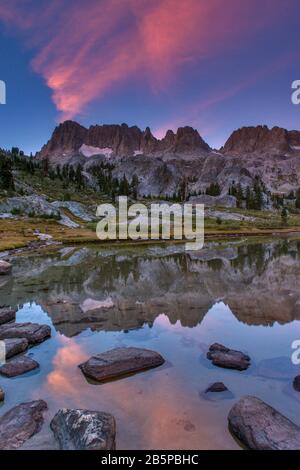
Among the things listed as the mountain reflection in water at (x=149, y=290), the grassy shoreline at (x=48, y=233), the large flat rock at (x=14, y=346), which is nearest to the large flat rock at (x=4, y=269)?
the mountain reflection in water at (x=149, y=290)

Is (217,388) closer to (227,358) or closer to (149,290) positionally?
(227,358)

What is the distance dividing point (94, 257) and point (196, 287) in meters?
26.3

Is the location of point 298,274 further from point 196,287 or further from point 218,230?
point 218,230

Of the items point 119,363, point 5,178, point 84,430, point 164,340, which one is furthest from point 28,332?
point 5,178

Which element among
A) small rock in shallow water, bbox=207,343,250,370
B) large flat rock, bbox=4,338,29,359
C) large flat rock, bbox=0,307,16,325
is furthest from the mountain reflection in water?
small rock in shallow water, bbox=207,343,250,370

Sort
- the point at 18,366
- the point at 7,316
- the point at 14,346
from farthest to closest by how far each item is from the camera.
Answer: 1. the point at 7,316
2. the point at 14,346
3. the point at 18,366

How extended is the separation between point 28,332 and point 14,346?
196cm

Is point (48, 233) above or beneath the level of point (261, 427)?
above

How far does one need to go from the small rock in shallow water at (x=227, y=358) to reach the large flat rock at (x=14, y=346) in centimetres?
842

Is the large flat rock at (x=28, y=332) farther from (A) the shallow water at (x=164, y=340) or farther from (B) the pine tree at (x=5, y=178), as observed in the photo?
(B) the pine tree at (x=5, y=178)

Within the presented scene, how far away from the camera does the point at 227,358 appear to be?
1524 centimetres

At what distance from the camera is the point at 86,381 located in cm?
1373

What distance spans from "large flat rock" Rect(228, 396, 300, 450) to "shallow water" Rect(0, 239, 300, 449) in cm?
39
